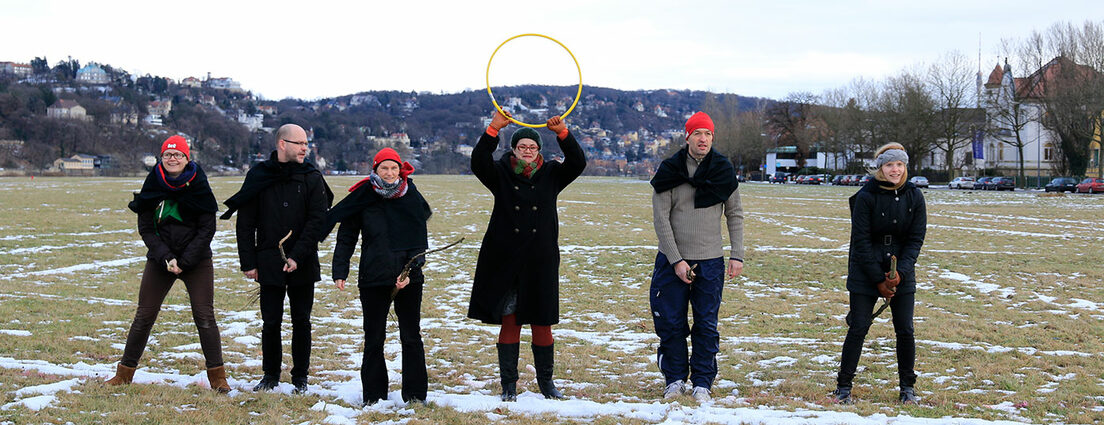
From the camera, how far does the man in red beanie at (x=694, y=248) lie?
6.02 metres

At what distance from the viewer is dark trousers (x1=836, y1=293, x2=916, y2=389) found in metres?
5.87

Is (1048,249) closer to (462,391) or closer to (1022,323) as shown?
(1022,323)

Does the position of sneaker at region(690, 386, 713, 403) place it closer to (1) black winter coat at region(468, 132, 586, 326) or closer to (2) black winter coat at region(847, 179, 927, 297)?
(1) black winter coat at region(468, 132, 586, 326)

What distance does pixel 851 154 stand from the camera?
9738 cm

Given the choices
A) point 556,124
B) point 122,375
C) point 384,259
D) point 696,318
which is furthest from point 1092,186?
point 122,375

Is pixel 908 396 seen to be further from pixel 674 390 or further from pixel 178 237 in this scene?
pixel 178 237

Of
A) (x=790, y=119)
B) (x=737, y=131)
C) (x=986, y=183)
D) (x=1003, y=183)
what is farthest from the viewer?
(x=790, y=119)

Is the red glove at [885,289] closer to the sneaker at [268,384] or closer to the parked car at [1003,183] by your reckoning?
the sneaker at [268,384]

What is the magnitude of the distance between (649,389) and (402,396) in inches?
74.0

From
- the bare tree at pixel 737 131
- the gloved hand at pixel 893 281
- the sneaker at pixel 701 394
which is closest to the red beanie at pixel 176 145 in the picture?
the sneaker at pixel 701 394

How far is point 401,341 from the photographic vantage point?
18.9 feet

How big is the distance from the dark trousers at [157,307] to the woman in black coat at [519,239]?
1.88m

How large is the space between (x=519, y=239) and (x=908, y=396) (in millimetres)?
2911

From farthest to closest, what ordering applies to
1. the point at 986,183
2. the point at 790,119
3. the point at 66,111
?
the point at 66,111 → the point at 790,119 → the point at 986,183
